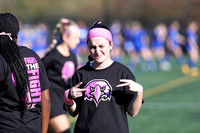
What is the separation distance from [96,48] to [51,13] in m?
64.4

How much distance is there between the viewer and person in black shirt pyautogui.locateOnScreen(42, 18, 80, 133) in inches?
251

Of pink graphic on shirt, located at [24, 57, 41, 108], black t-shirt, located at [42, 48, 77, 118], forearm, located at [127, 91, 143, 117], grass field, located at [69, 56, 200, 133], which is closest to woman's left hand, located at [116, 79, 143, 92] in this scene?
forearm, located at [127, 91, 143, 117]

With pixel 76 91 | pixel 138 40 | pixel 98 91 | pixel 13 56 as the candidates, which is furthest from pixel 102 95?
pixel 138 40

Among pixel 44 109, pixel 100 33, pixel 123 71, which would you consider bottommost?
pixel 44 109

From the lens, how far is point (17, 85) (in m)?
3.86

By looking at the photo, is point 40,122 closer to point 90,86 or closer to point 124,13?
point 90,86

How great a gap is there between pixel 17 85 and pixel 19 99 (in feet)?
0.41

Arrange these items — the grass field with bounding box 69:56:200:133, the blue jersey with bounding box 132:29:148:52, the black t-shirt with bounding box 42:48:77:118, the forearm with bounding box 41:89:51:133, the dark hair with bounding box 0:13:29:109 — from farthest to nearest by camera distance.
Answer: the blue jersey with bounding box 132:29:148:52
the grass field with bounding box 69:56:200:133
the black t-shirt with bounding box 42:48:77:118
the forearm with bounding box 41:89:51:133
the dark hair with bounding box 0:13:29:109

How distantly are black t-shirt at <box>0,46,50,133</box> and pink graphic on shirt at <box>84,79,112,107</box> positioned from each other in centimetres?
49

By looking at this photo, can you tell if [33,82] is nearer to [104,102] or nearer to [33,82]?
[33,82]

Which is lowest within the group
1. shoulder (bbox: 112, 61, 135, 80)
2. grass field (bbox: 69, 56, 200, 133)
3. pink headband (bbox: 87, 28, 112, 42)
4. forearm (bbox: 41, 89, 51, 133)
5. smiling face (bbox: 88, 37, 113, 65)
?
grass field (bbox: 69, 56, 200, 133)

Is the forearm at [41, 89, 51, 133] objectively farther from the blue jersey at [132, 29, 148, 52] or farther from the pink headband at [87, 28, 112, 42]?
the blue jersey at [132, 29, 148, 52]

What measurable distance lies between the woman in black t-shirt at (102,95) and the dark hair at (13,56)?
41 cm

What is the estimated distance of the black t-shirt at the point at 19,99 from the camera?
152 inches
